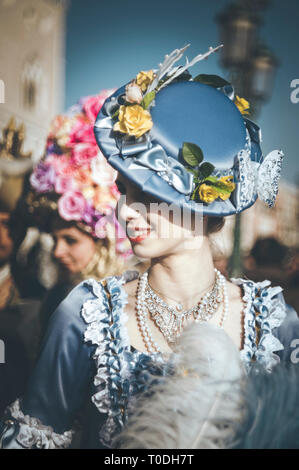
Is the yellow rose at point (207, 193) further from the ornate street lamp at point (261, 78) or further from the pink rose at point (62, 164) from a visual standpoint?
the ornate street lamp at point (261, 78)

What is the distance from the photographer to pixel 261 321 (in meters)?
1.15

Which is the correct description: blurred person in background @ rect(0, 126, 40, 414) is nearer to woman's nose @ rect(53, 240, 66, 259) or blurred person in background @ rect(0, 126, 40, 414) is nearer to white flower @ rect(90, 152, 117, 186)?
woman's nose @ rect(53, 240, 66, 259)

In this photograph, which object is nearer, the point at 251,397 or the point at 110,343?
the point at 251,397

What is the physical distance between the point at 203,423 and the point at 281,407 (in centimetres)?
14

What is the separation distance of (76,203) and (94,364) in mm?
957

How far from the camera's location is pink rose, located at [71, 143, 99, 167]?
1857 millimetres

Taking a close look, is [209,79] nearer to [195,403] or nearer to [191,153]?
[191,153]

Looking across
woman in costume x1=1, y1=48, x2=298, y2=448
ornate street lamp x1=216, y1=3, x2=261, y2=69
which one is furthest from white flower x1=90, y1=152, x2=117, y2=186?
ornate street lamp x1=216, y1=3, x2=261, y2=69

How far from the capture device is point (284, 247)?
3.96 metres

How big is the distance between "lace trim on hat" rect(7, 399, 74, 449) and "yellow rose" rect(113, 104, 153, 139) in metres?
0.75

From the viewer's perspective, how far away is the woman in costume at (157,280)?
976 millimetres

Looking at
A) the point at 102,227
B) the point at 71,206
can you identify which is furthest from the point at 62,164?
the point at 102,227

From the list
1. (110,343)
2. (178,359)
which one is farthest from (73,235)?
(178,359)
